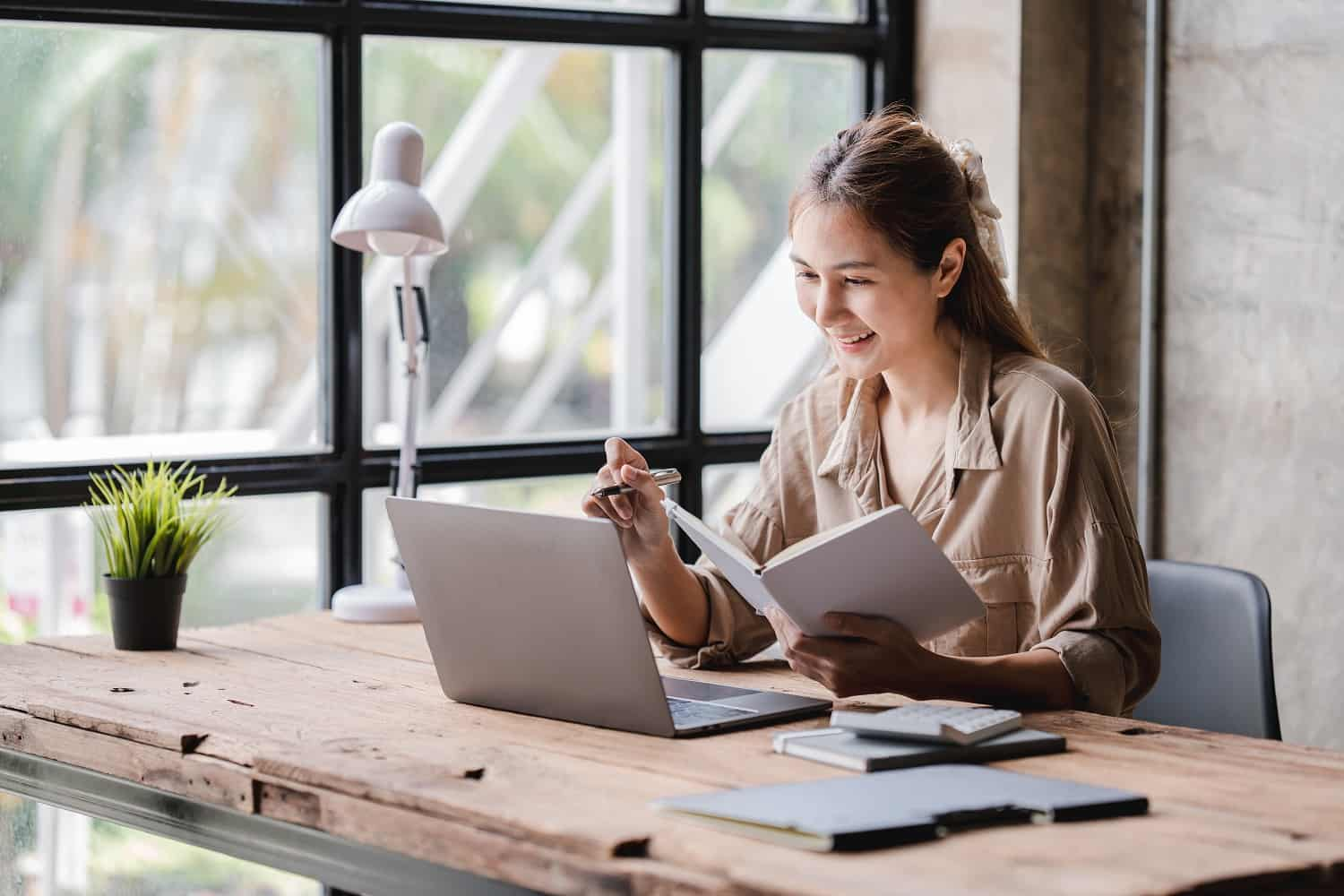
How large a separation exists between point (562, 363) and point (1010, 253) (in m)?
0.97

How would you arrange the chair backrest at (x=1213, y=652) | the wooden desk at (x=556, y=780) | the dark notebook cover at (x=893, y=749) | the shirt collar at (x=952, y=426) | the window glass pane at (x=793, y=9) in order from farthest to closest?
1. the window glass pane at (x=793, y=9)
2. the chair backrest at (x=1213, y=652)
3. the shirt collar at (x=952, y=426)
4. the dark notebook cover at (x=893, y=749)
5. the wooden desk at (x=556, y=780)

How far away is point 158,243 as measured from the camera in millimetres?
2984

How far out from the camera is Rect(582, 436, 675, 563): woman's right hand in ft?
7.28

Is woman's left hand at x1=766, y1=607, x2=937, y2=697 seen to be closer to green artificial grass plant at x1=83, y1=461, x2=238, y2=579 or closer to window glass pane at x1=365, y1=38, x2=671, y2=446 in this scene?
green artificial grass plant at x1=83, y1=461, x2=238, y2=579

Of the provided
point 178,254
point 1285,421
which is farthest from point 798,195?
point 1285,421

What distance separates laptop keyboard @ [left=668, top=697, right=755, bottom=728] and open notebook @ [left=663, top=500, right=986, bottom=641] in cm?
13

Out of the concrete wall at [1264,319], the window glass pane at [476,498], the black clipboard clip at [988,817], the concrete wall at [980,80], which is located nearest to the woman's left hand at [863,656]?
the black clipboard clip at [988,817]

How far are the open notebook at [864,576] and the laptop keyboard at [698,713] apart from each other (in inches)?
5.1

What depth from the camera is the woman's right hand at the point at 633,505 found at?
222 cm

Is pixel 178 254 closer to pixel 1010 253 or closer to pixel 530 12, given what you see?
pixel 530 12

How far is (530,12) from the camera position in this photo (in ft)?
10.8

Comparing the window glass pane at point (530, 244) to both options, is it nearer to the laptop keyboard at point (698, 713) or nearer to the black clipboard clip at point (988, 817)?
the laptop keyboard at point (698, 713)

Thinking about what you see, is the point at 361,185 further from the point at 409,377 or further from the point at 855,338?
the point at 855,338

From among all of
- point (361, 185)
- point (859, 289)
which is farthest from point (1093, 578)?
point (361, 185)
